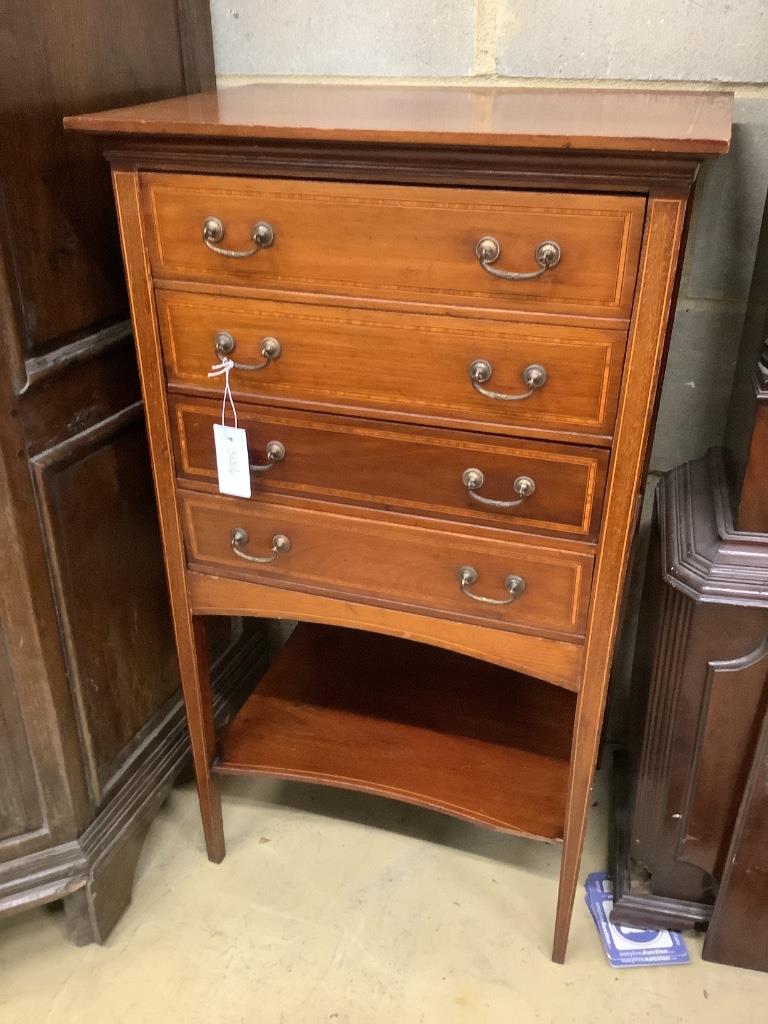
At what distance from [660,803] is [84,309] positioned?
1.03 metres

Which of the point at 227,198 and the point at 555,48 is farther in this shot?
the point at 555,48

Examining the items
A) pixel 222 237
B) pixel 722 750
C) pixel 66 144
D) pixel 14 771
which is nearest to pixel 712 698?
pixel 722 750

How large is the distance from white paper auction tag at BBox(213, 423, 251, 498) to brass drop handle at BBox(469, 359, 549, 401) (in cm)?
29

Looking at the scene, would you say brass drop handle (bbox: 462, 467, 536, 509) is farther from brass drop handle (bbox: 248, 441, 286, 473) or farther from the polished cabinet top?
the polished cabinet top

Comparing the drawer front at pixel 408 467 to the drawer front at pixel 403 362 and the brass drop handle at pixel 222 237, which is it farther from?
the brass drop handle at pixel 222 237

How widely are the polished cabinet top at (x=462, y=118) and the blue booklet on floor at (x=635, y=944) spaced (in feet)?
3.62

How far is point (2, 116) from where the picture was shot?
0.96 metres

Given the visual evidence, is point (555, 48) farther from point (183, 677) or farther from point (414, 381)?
point (183, 677)

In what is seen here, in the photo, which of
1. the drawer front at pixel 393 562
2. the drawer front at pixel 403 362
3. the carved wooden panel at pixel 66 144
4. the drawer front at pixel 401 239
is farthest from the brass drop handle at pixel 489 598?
the carved wooden panel at pixel 66 144

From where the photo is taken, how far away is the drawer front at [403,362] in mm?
906

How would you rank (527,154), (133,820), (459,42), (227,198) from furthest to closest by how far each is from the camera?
1. (133,820)
2. (459,42)
3. (227,198)
4. (527,154)

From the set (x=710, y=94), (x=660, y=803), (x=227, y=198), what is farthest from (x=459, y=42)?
(x=660, y=803)

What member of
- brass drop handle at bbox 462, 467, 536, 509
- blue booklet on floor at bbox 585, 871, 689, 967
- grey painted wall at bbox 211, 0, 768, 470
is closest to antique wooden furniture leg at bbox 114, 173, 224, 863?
brass drop handle at bbox 462, 467, 536, 509

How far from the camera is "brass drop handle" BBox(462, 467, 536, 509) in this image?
3.17ft
